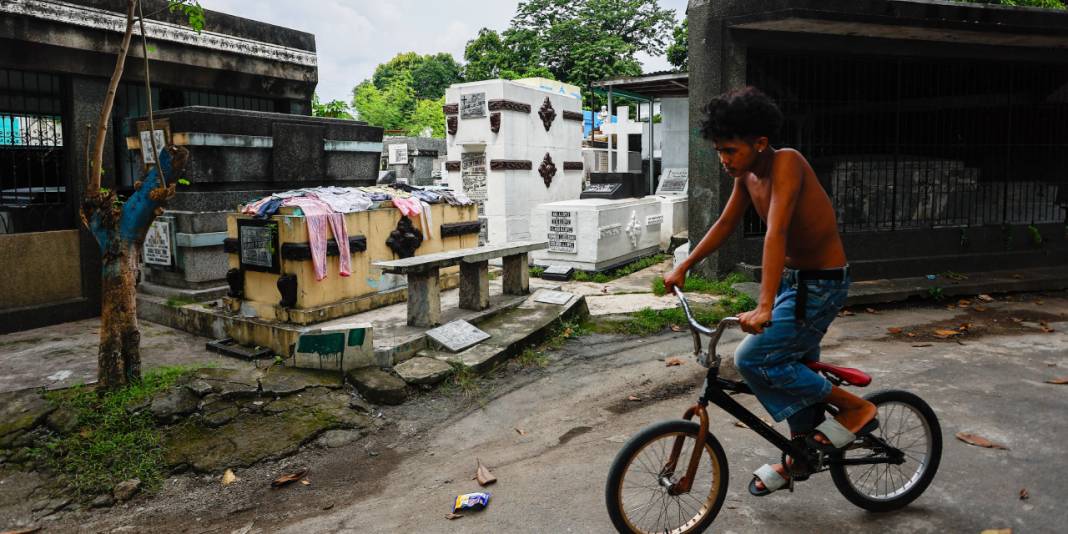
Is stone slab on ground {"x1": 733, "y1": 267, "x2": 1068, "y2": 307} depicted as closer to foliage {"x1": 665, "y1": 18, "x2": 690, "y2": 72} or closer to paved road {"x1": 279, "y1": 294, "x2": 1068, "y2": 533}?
paved road {"x1": 279, "y1": 294, "x2": 1068, "y2": 533}

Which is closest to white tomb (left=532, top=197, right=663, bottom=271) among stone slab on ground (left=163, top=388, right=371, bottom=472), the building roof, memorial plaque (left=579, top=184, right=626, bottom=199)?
memorial plaque (left=579, top=184, right=626, bottom=199)

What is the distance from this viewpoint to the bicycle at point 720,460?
128 inches

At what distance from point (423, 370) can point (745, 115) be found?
3.85 metres

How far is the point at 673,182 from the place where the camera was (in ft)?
55.1

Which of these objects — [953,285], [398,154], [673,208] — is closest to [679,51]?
[398,154]

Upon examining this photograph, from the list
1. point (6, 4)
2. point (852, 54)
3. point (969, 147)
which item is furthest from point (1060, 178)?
point (6, 4)

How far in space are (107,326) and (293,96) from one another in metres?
7.07

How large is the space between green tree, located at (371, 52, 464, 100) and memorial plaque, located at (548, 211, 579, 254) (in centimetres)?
5406

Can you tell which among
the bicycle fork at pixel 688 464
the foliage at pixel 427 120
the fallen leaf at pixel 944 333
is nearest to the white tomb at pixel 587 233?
the fallen leaf at pixel 944 333

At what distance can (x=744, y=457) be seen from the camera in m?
4.35

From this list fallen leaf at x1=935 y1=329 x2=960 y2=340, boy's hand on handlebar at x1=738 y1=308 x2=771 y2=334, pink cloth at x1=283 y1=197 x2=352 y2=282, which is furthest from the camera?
fallen leaf at x1=935 y1=329 x2=960 y2=340

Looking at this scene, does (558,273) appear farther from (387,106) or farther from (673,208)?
(387,106)

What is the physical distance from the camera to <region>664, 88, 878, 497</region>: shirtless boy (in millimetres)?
3256

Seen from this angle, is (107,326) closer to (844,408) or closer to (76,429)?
(76,429)
